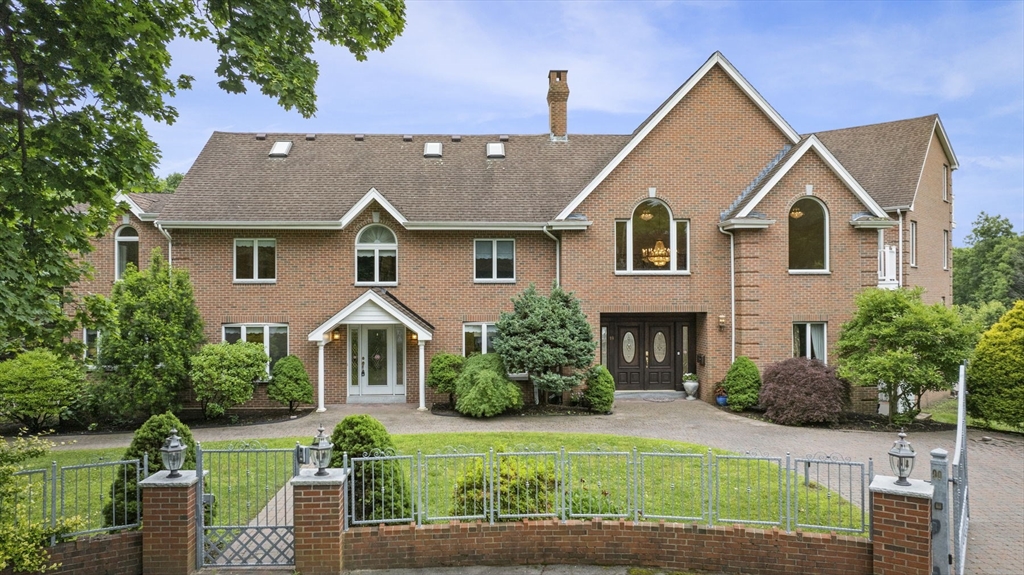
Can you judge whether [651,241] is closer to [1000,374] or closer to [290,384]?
[1000,374]

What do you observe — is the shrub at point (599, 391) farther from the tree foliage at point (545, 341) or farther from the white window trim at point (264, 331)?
the white window trim at point (264, 331)

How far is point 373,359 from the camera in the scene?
17250 mm

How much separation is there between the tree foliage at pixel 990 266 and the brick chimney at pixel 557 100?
131 feet

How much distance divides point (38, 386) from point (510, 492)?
1342 cm

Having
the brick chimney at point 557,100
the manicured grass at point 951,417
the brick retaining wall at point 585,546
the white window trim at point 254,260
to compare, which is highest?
the brick chimney at point 557,100

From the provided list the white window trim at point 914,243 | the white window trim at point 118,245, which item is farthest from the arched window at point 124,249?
the white window trim at point 914,243

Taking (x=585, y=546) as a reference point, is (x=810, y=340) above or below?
above

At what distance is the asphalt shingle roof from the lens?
19.9 metres

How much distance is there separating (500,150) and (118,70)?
14333 millimetres

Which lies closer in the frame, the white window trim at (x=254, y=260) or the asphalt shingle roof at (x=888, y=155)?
the white window trim at (x=254, y=260)

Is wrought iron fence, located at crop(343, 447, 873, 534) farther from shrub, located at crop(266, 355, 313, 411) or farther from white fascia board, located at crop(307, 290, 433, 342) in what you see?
shrub, located at crop(266, 355, 313, 411)

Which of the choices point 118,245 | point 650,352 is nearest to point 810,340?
point 650,352

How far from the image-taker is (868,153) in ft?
73.8

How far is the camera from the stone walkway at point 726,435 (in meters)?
9.41
